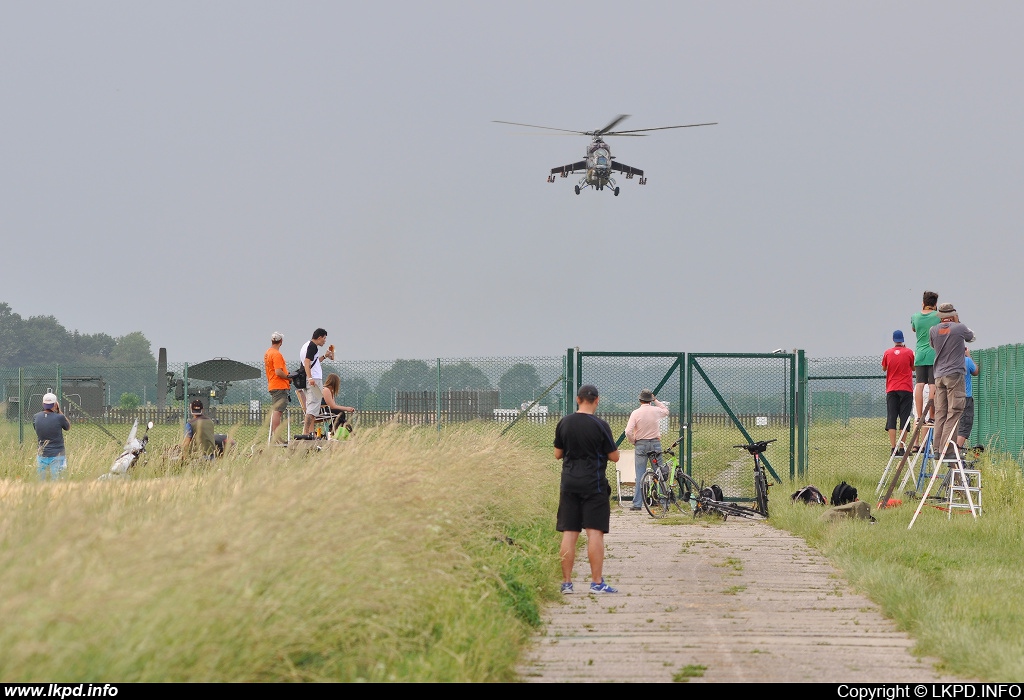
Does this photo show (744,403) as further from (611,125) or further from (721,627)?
(611,125)

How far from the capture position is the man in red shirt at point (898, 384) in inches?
654

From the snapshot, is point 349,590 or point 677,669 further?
point 677,669

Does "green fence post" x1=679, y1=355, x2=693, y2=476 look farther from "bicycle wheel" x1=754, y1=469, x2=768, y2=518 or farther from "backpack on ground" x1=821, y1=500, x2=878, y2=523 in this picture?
"backpack on ground" x1=821, y1=500, x2=878, y2=523

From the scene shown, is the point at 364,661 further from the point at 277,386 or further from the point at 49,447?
the point at 49,447

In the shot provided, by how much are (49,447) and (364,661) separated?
1227 centimetres

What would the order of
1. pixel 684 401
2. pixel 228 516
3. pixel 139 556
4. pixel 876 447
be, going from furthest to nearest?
pixel 876 447
pixel 684 401
pixel 228 516
pixel 139 556

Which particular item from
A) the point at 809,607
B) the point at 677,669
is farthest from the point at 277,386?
the point at 677,669

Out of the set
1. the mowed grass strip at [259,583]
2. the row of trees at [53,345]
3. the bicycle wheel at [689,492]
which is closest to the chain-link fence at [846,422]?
the bicycle wheel at [689,492]

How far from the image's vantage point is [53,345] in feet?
443

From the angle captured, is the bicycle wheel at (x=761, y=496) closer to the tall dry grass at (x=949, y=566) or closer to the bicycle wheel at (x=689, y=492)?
the tall dry grass at (x=949, y=566)

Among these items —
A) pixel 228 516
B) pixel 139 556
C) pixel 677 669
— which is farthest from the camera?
pixel 677 669

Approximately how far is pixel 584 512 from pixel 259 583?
14.1ft

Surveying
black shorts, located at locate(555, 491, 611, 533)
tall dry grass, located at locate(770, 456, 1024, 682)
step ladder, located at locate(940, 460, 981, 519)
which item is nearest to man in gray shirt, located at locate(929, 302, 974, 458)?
step ladder, located at locate(940, 460, 981, 519)

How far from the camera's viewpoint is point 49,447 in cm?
1627
